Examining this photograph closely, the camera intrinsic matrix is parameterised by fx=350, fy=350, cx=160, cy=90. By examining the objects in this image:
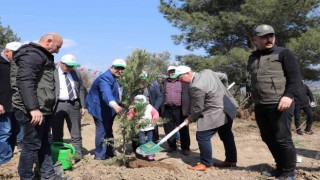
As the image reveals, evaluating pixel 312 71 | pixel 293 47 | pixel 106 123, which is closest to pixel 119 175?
pixel 106 123

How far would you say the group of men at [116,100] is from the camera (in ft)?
12.4

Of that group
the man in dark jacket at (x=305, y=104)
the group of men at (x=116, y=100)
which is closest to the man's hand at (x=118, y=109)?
the group of men at (x=116, y=100)

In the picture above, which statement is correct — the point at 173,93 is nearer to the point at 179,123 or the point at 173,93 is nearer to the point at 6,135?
the point at 179,123

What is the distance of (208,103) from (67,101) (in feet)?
7.50

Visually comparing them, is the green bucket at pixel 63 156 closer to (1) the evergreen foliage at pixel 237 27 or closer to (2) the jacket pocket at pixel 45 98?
(2) the jacket pocket at pixel 45 98

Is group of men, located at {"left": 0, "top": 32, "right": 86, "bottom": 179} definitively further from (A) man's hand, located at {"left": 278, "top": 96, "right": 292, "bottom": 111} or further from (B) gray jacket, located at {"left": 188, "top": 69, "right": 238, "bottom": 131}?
(A) man's hand, located at {"left": 278, "top": 96, "right": 292, "bottom": 111}

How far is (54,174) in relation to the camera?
423cm

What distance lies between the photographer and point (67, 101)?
5.70 metres

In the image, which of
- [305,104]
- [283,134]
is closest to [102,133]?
[283,134]

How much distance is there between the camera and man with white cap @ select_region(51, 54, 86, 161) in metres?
5.62

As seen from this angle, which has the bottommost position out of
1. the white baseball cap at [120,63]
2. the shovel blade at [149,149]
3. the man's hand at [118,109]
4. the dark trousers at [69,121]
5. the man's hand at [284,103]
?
the shovel blade at [149,149]

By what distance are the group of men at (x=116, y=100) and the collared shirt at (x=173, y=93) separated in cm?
120

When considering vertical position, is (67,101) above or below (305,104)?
above

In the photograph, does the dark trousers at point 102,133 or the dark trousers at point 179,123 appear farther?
the dark trousers at point 179,123
